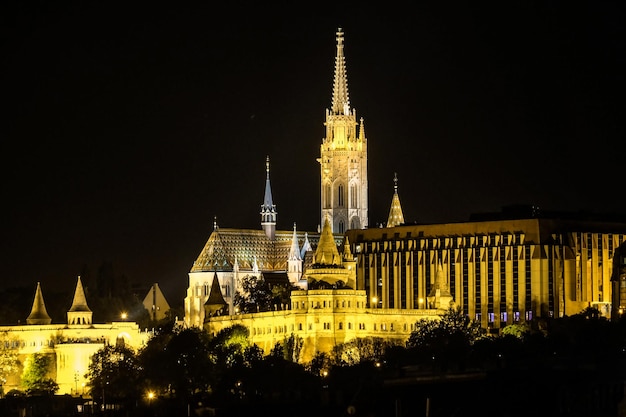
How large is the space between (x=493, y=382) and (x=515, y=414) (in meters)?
6.59

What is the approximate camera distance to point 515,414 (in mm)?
186375

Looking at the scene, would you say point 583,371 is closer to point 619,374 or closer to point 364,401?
point 619,374

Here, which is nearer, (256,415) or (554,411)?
(554,411)

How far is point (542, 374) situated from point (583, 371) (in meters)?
3.30

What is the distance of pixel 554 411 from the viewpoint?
186500mm

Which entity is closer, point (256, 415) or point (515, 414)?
point (515, 414)

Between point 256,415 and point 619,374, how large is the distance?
1038 inches

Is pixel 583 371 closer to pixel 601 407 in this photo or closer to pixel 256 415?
pixel 601 407

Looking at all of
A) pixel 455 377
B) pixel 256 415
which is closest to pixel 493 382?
pixel 455 377

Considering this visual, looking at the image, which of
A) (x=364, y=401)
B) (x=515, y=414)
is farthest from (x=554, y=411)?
(x=364, y=401)

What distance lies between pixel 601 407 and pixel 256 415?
2686 cm

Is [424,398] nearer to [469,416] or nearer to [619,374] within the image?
[469,416]

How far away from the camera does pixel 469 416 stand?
184 metres

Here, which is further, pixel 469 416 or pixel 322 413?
pixel 322 413
